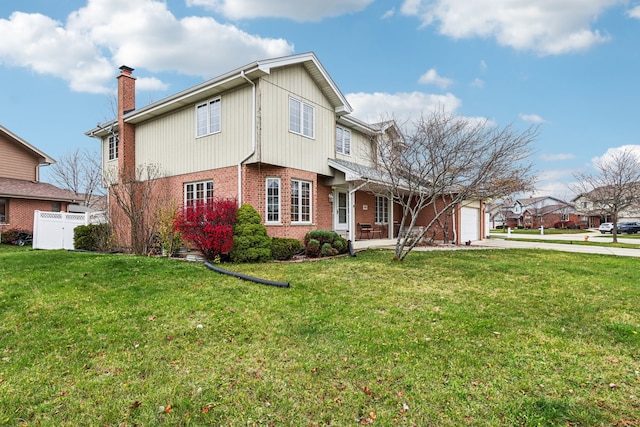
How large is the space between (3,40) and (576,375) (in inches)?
930

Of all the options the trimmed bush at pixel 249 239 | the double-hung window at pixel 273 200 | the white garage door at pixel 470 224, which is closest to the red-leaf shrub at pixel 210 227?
the trimmed bush at pixel 249 239

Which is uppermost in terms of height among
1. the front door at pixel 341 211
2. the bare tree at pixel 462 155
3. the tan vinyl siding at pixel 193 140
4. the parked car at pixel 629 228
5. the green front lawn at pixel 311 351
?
the tan vinyl siding at pixel 193 140

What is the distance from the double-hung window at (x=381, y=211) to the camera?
18.9 m

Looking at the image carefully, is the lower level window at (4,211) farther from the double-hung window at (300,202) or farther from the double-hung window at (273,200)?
the double-hung window at (300,202)

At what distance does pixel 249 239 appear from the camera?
1074cm

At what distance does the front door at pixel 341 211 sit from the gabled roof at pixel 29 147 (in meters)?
21.2

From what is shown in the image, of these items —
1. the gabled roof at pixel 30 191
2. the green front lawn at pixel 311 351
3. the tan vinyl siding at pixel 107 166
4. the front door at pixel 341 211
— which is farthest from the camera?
the gabled roof at pixel 30 191

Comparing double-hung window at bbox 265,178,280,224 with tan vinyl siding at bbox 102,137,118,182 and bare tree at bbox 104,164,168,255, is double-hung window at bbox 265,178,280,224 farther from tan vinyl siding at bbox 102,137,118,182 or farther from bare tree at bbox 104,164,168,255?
tan vinyl siding at bbox 102,137,118,182

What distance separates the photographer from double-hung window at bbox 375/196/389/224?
1886cm

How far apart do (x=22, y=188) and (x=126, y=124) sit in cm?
1007

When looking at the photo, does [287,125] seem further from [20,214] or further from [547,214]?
[547,214]

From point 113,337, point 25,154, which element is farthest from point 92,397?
point 25,154

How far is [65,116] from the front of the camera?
21656 millimetres

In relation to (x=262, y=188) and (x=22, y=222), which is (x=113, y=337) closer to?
(x=262, y=188)
